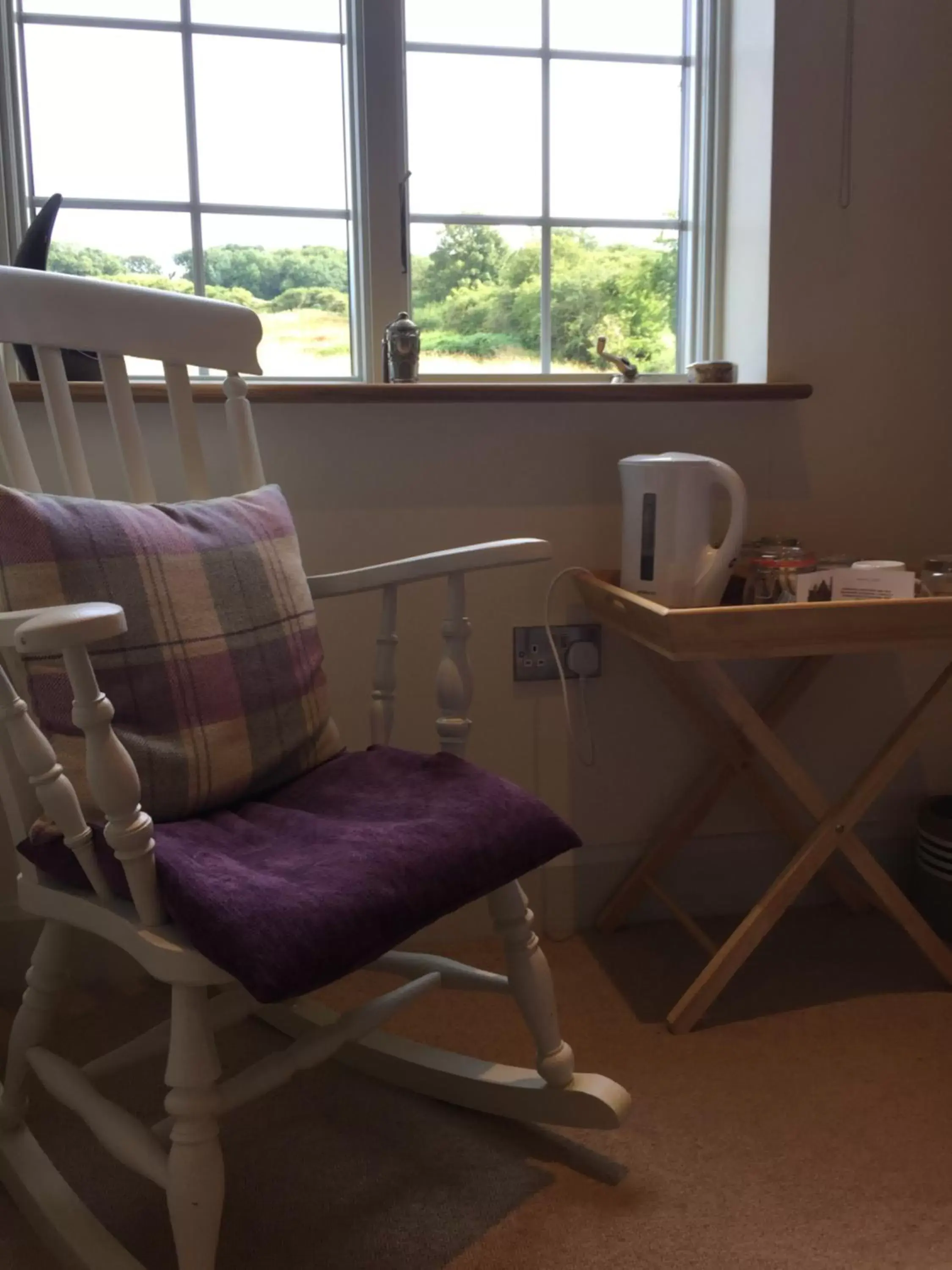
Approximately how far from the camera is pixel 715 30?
5.79 ft

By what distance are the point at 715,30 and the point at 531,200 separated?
1.40ft

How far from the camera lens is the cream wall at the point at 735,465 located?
158 centimetres

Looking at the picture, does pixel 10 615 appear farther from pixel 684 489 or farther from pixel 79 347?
pixel 684 489

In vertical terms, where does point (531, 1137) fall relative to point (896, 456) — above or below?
below

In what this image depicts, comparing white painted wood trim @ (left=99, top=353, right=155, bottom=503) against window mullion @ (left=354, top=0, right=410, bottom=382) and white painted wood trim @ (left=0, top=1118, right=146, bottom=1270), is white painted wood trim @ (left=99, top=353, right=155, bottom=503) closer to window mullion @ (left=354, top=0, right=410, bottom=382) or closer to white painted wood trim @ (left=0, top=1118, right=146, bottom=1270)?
window mullion @ (left=354, top=0, right=410, bottom=382)

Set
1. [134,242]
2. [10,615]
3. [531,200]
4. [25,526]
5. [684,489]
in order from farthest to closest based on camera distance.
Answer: [531,200] → [134,242] → [684,489] → [25,526] → [10,615]

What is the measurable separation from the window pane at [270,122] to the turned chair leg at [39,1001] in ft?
3.89

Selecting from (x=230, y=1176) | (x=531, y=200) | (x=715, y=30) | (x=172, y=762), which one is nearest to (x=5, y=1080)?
(x=230, y=1176)

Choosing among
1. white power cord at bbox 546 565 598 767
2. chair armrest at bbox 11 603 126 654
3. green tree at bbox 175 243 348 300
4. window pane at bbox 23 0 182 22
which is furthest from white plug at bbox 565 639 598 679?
window pane at bbox 23 0 182 22

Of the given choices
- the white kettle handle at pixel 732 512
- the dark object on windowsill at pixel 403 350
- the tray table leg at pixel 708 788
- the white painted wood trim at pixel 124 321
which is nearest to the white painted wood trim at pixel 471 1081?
the tray table leg at pixel 708 788

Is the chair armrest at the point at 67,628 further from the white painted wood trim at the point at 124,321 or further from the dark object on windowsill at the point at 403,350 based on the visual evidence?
the dark object on windowsill at the point at 403,350

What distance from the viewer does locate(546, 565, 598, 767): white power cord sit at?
63.2 inches

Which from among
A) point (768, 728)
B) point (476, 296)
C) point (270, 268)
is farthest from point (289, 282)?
point (768, 728)

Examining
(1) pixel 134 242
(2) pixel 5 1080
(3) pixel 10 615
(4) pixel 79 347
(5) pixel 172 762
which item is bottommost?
(2) pixel 5 1080
